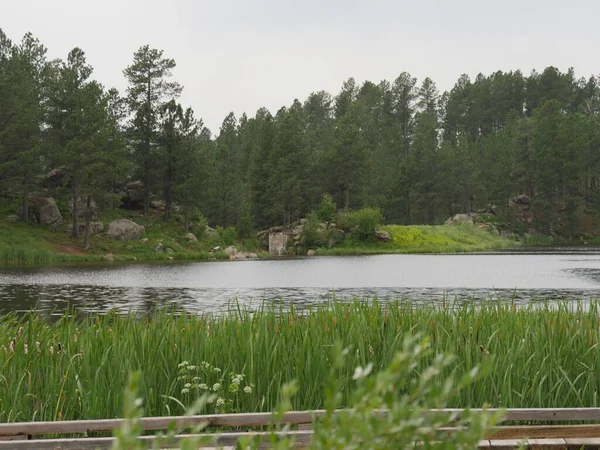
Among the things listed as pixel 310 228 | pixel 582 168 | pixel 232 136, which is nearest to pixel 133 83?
pixel 310 228

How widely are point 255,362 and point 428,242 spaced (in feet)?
238

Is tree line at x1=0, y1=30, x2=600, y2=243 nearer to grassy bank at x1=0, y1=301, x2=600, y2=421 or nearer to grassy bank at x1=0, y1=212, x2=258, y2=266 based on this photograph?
grassy bank at x1=0, y1=212, x2=258, y2=266

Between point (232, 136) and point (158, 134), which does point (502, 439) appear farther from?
point (232, 136)

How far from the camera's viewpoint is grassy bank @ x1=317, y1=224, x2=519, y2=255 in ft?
241

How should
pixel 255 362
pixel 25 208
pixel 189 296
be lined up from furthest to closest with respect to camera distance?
pixel 25 208 < pixel 189 296 < pixel 255 362

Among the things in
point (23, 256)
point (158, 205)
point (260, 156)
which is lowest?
point (23, 256)

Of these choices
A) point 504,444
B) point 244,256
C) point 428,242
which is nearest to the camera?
point 504,444

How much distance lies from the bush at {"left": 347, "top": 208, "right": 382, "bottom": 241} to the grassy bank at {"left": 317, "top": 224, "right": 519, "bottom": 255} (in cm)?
112

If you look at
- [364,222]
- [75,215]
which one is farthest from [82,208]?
[364,222]

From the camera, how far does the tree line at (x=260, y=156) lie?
57.0 metres

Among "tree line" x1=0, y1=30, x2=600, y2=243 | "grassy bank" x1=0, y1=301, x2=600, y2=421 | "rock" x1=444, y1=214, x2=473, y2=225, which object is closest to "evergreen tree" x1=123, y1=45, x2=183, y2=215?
"tree line" x1=0, y1=30, x2=600, y2=243

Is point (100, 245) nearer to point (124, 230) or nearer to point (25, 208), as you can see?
point (124, 230)

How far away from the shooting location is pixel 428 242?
77.6 meters

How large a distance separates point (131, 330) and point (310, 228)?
212 ft
